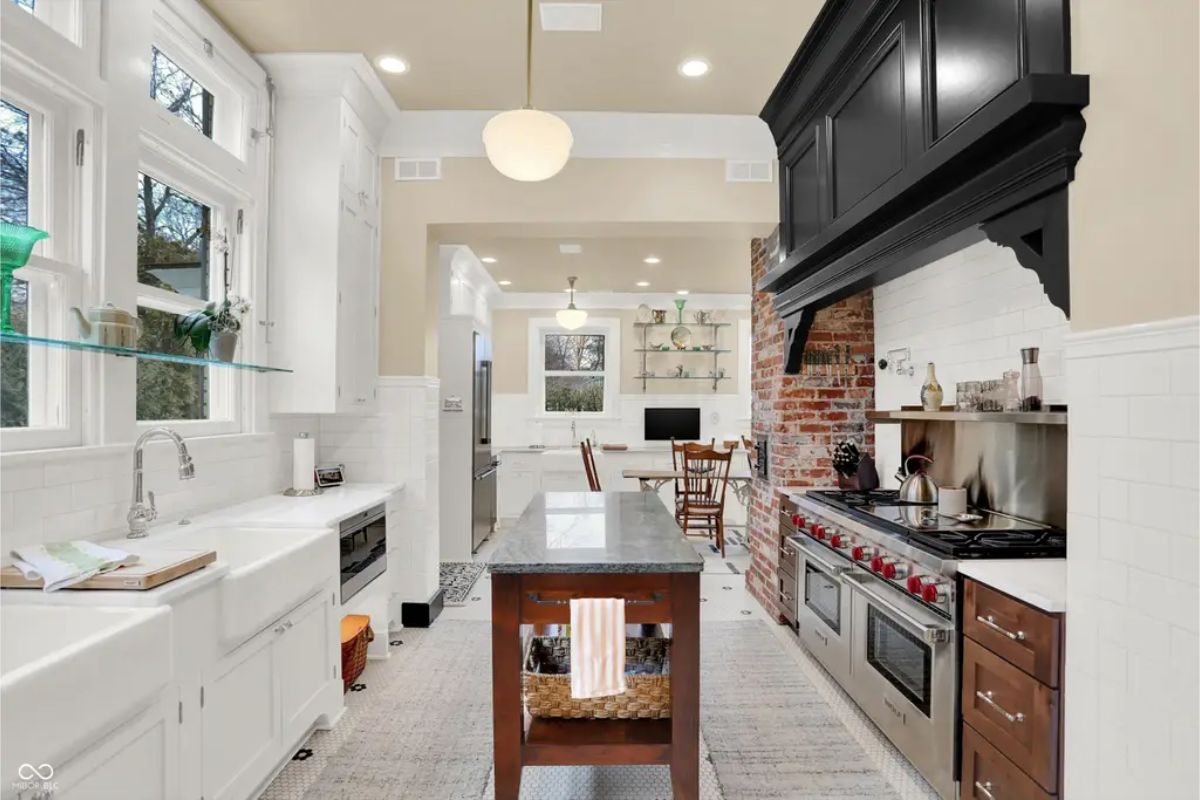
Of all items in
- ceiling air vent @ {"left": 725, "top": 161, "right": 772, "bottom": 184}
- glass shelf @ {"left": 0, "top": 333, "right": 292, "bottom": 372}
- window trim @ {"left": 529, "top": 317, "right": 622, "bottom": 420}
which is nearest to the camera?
glass shelf @ {"left": 0, "top": 333, "right": 292, "bottom": 372}

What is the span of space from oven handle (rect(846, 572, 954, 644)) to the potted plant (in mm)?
2710

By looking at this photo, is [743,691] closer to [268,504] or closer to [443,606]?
[443,606]

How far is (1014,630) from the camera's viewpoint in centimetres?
171

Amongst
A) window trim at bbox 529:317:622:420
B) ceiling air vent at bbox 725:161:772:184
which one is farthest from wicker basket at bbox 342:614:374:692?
window trim at bbox 529:317:622:420

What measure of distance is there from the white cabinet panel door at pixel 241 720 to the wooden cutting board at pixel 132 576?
347 mm

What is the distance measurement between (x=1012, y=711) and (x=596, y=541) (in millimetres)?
1257

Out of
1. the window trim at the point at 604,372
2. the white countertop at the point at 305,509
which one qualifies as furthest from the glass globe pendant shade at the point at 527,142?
the window trim at the point at 604,372

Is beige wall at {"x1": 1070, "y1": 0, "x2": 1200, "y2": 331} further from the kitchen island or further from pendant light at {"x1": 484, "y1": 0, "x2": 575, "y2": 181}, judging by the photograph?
pendant light at {"x1": 484, "y1": 0, "x2": 575, "y2": 181}

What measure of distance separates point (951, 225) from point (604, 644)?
1.75 metres

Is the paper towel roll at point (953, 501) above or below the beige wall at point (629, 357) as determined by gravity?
below

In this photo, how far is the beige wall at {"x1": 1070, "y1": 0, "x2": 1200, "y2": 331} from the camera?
1.22 meters

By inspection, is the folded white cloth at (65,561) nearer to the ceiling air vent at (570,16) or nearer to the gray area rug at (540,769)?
the gray area rug at (540,769)

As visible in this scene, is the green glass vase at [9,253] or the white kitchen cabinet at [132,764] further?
the green glass vase at [9,253]

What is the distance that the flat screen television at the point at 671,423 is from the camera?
7668 millimetres
